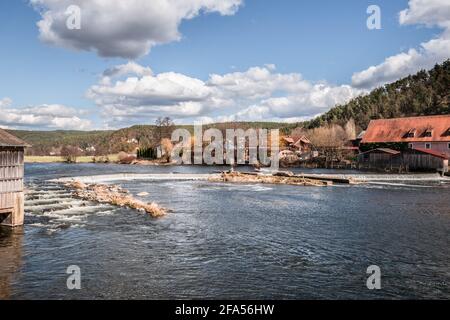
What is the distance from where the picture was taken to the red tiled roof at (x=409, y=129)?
76750 mm

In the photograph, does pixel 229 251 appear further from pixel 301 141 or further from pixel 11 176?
pixel 301 141

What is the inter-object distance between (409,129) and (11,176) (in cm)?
7864

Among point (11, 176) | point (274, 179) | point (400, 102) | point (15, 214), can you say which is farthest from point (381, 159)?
point (11, 176)

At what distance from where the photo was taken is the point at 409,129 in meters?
82.4

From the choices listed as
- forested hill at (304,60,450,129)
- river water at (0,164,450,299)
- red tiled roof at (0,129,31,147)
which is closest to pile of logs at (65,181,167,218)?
river water at (0,164,450,299)

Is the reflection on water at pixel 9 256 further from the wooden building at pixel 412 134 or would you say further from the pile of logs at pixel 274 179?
the wooden building at pixel 412 134

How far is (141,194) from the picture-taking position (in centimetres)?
3991

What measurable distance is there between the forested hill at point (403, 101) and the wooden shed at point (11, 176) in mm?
111618

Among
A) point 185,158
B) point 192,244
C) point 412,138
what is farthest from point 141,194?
point 185,158

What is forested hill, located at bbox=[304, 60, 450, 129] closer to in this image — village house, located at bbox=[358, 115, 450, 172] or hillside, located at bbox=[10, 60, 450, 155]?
hillside, located at bbox=[10, 60, 450, 155]

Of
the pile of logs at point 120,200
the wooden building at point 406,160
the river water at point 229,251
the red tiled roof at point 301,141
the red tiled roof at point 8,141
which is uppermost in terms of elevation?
the red tiled roof at point 301,141

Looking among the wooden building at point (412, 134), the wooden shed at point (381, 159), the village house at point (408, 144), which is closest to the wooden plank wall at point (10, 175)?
the village house at point (408, 144)

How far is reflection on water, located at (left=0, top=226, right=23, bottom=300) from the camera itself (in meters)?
14.1

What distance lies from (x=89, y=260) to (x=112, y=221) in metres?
8.38
